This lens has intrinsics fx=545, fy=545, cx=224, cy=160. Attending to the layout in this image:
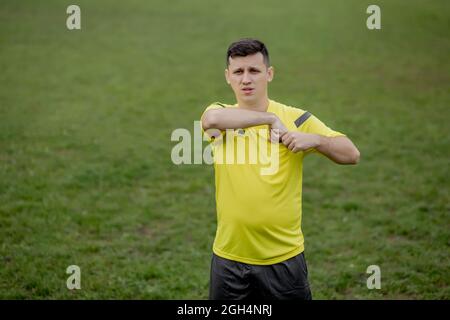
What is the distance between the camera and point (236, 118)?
10.5ft

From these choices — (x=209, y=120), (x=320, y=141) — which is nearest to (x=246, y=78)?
(x=209, y=120)

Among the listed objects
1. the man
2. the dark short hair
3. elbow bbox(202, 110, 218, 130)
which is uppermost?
the dark short hair

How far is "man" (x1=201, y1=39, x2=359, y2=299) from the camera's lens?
10.7 feet

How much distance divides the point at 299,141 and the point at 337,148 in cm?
26

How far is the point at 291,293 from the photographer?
3.32 m

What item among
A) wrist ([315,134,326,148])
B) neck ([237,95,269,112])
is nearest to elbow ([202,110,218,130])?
neck ([237,95,269,112])

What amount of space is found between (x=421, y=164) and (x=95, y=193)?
5.04 m

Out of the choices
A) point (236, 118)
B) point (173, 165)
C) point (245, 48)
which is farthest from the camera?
point (173, 165)

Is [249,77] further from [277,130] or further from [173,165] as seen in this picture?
[173,165]

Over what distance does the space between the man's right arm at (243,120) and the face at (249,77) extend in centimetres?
13

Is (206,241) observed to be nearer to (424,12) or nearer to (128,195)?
(128,195)

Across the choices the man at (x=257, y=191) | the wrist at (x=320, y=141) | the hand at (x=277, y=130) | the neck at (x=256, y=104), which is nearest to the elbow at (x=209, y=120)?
the man at (x=257, y=191)

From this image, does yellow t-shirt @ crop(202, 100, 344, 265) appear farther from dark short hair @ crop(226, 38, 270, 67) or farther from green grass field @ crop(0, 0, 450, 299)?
green grass field @ crop(0, 0, 450, 299)

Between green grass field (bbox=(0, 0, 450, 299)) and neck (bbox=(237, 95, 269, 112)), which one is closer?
neck (bbox=(237, 95, 269, 112))
